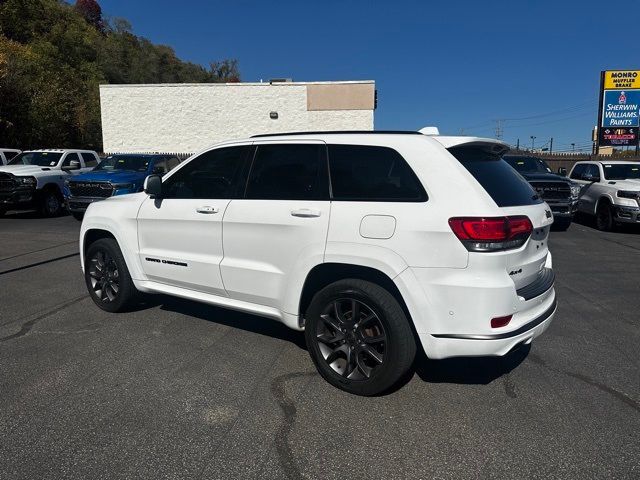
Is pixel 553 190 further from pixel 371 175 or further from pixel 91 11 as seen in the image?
pixel 91 11

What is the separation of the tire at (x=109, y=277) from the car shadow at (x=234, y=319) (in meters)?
0.37

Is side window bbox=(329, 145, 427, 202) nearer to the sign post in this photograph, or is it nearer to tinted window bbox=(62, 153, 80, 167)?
tinted window bbox=(62, 153, 80, 167)

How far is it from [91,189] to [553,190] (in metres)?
11.4

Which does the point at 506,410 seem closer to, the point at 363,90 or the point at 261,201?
the point at 261,201

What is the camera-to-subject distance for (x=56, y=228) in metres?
12.1

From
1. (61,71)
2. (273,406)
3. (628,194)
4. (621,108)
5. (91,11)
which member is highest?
(91,11)

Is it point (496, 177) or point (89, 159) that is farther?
point (89, 159)

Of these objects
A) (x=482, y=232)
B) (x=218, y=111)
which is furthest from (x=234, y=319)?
(x=218, y=111)

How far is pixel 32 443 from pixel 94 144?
132 feet

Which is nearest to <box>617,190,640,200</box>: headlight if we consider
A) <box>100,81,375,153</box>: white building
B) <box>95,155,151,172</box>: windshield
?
<box>95,155,151,172</box>: windshield

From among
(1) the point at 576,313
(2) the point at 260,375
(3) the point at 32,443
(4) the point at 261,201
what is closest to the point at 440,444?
(2) the point at 260,375

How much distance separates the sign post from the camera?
27.5 m

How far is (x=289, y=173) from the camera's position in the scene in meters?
3.86

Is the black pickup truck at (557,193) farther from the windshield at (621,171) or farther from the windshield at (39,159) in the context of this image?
the windshield at (39,159)
